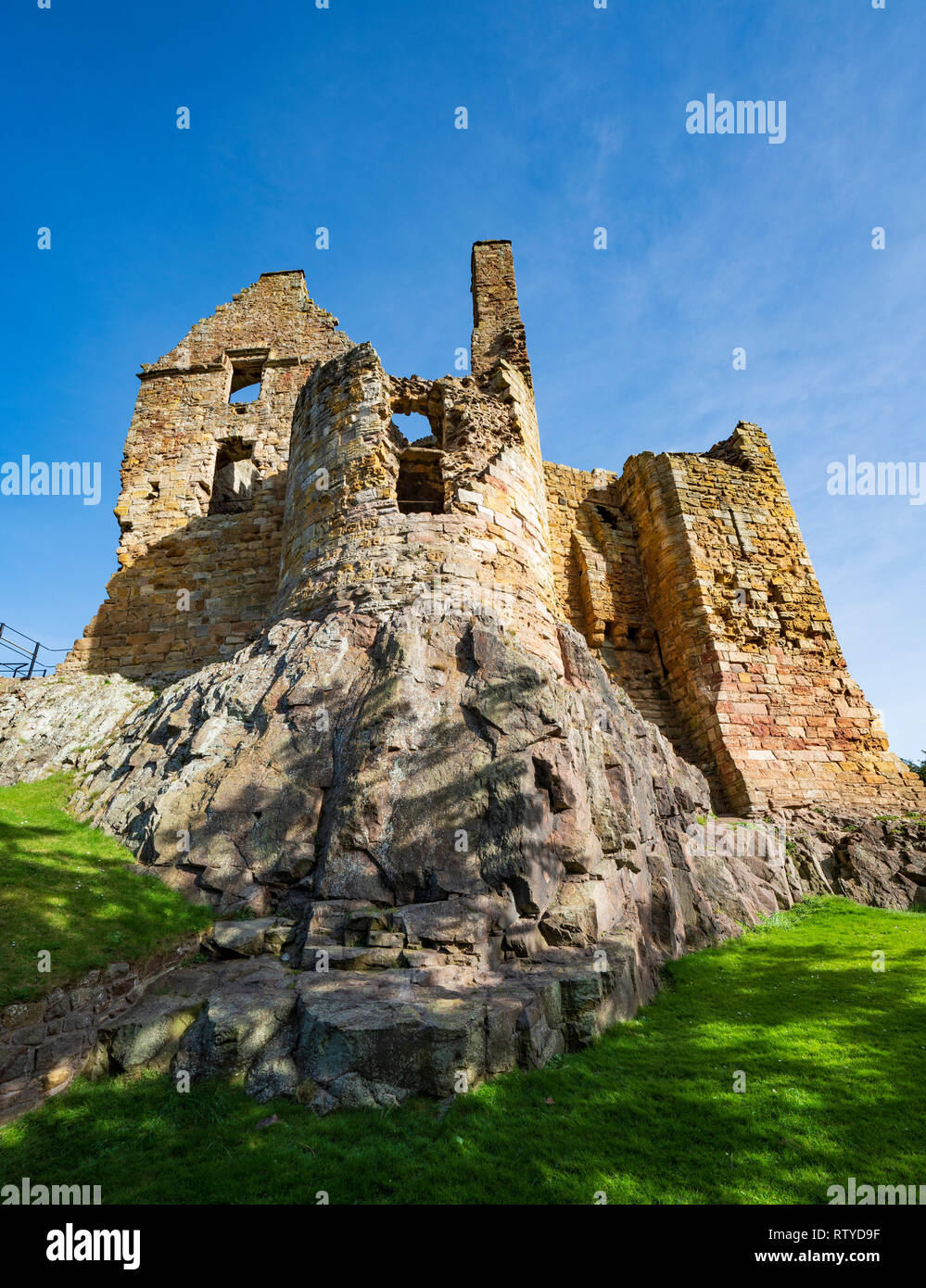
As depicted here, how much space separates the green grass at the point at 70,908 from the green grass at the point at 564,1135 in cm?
109

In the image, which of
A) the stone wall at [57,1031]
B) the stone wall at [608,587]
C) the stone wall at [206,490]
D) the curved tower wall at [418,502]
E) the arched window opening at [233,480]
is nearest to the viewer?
the stone wall at [57,1031]

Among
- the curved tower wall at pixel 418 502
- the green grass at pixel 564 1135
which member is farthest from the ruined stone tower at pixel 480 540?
the green grass at pixel 564 1135

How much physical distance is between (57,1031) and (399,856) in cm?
292

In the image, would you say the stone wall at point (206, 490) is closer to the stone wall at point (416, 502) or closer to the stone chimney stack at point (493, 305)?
the stone wall at point (416, 502)

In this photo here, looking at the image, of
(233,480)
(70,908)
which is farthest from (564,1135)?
(233,480)

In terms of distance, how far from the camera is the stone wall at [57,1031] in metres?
4.10

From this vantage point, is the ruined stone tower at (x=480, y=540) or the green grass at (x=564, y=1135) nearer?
the green grass at (x=564, y=1135)

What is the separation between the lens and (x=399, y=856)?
20.2 ft

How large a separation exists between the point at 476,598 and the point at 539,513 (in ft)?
11.3

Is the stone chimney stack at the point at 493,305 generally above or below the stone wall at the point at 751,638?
above

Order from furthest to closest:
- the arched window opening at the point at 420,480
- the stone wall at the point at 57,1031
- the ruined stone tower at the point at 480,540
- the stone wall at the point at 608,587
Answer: the stone wall at the point at 608,587
the arched window opening at the point at 420,480
the ruined stone tower at the point at 480,540
the stone wall at the point at 57,1031

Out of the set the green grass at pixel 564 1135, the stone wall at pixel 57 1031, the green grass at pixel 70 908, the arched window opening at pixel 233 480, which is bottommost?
the green grass at pixel 564 1135

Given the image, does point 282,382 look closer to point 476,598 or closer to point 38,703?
point 38,703
